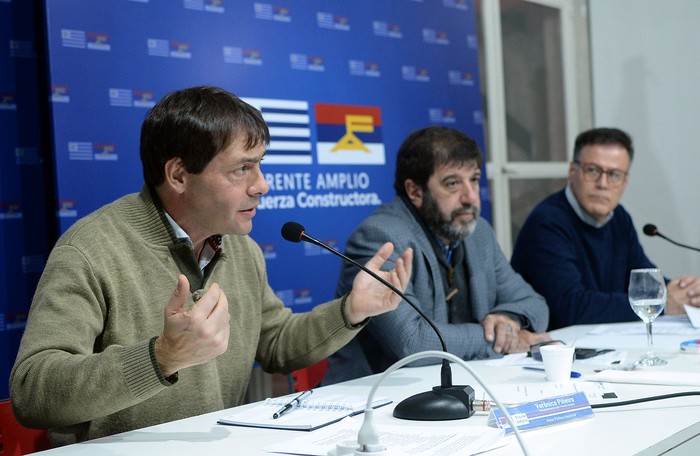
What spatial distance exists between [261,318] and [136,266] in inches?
19.2

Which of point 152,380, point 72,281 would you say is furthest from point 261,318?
point 152,380

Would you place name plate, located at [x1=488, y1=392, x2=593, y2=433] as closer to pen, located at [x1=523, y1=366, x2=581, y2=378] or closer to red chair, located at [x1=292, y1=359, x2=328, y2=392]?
pen, located at [x1=523, y1=366, x2=581, y2=378]

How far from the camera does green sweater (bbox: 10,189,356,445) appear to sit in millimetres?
1653

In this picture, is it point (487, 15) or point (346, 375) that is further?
point (487, 15)

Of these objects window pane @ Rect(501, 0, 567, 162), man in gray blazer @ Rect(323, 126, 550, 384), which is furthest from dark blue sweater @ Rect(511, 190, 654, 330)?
window pane @ Rect(501, 0, 567, 162)

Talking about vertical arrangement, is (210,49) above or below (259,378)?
above

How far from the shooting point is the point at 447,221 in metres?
2.96

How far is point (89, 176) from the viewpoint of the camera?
10.4 feet

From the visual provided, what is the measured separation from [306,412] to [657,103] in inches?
190

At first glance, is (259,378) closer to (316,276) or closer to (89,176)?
(316,276)

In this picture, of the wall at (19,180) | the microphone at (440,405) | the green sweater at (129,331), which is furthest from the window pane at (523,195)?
the microphone at (440,405)

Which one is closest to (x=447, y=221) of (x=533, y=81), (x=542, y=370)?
(x=542, y=370)

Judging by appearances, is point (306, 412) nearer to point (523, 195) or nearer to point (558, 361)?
point (558, 361)

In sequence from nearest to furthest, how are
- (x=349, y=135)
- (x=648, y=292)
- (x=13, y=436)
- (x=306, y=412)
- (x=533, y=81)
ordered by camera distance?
(x=306, y=412), (x=13, y=436), (x=648, y=292), (x=349, y=135), (x=533, y=81)
